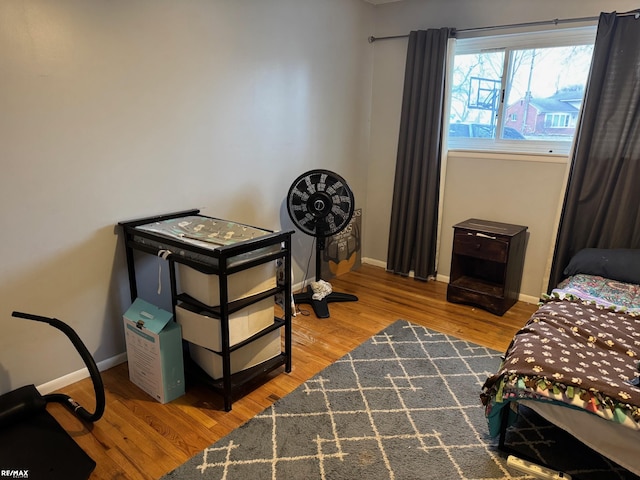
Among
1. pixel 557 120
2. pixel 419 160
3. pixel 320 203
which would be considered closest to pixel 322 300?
pixel 320 203

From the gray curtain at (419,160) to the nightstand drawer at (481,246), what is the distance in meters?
0.48

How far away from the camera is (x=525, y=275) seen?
142 inches

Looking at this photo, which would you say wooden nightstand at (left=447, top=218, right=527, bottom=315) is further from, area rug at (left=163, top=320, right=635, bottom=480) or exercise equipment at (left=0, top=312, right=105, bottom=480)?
exercise equipment at (left=0, top=312, right=105, bottom=480)

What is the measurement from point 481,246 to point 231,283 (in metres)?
2.09

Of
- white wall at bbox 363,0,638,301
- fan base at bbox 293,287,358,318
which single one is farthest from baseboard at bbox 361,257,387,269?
fan base at bbox 293,287,358,318

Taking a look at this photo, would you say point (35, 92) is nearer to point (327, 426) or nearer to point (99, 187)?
point (99, 187)

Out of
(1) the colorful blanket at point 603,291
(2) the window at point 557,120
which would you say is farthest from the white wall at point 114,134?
(1) the colorful blanket at point 603,291

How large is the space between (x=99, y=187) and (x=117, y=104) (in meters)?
0.45

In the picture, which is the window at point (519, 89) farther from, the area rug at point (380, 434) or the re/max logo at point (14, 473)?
the re/max logo at point (14, 473)

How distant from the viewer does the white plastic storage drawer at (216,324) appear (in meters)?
2.14

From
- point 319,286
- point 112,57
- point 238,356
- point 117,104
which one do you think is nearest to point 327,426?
point 238,356

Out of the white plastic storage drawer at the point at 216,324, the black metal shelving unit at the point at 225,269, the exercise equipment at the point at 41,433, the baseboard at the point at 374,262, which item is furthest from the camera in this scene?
the baseboard at the point at 374,262

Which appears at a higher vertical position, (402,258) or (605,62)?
(605,62)

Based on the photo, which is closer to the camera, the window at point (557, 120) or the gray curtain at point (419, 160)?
the window at point (557, 120)
